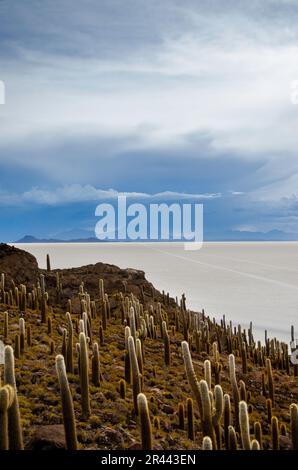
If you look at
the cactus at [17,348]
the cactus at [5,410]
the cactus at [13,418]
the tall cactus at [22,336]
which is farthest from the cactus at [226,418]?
the tall cactus at [22,336]

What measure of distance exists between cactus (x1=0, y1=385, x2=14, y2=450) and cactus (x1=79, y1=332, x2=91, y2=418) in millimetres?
3030

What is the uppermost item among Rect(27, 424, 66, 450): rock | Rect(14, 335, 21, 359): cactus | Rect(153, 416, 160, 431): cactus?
Rect(14, 335, 21, 359): cactus

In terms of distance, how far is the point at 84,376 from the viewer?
10125mm

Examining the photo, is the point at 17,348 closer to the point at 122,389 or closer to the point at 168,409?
the point at 122,389

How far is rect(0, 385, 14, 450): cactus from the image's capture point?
655 cm

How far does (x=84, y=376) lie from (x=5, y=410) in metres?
3.57

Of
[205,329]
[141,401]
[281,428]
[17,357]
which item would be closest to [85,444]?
[141,401]

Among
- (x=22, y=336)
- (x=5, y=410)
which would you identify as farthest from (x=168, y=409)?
(x=5, y=410)

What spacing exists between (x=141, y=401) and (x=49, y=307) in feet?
46.0

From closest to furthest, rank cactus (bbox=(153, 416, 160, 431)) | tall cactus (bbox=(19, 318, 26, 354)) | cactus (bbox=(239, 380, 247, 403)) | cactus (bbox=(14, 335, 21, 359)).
A: cactus (bbox=(153, 416, 160, 431)), cactus (bbox=(239, 380, 247, 403)), cactus (bbox=(14, 335, 21, 359)), tall cactus (bbox=(19, 318, 26, 354))

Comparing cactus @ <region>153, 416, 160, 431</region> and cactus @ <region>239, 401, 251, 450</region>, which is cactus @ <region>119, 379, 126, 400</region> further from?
cactus @ <region>239, 401, 251, 450</region>

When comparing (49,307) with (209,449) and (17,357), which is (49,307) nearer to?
(17,357)

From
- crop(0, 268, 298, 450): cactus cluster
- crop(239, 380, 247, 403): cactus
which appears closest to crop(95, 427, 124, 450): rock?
crop(0, 268, 298, 450): cactus cluster
